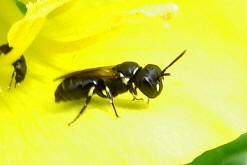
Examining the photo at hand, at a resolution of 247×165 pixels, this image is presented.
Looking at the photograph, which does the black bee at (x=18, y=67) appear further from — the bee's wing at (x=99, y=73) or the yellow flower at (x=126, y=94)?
the bee's wing at (x=99, y=73)

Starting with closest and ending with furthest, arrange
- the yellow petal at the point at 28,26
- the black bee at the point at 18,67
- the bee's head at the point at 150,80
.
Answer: the yellow petal at the point at 28,26 < the bee's head at the point at 150,80 < the black bee at the point at 18,67

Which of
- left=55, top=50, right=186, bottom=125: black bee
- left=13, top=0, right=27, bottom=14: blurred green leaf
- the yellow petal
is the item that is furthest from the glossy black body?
left=13, top=0, right=27, bottom=14: blurred green leaf

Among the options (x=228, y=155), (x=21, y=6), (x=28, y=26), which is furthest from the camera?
(x=21, y=6)

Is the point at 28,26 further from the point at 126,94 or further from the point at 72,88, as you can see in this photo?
the point at 126,94

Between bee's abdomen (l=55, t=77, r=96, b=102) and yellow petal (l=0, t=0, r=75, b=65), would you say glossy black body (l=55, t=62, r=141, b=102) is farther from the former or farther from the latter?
yellow petal (l=0, t=0, r=75, b=65)

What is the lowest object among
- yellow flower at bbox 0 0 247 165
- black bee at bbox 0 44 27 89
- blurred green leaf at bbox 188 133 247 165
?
blurred green leaf at bbox 188 133 247 165

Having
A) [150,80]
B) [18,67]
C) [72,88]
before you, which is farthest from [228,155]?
[18,67]

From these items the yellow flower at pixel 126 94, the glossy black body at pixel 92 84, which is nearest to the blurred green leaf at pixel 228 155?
the yellow flower at pixel 126 94
